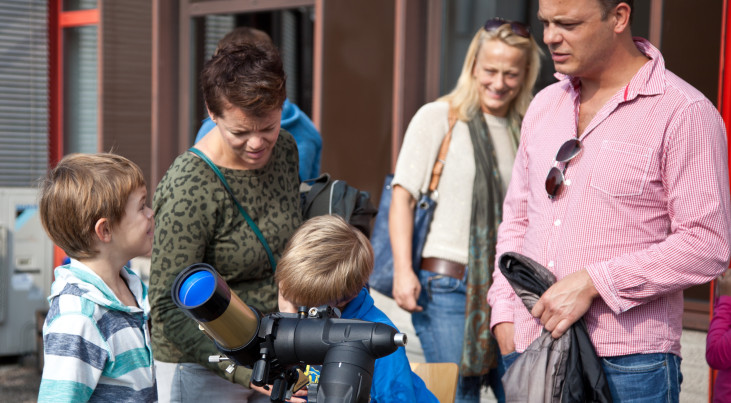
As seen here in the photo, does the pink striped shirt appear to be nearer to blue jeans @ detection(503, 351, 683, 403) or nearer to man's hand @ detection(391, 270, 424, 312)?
blue jeans @ detection(503, 351, 683, 403)

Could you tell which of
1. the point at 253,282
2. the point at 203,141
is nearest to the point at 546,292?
the point at 253,282

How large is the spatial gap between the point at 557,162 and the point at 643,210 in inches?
11.1

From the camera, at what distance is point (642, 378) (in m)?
2.21

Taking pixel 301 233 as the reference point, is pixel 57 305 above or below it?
below

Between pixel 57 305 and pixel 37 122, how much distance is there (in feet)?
20.4

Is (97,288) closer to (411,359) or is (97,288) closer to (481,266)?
(481,266)

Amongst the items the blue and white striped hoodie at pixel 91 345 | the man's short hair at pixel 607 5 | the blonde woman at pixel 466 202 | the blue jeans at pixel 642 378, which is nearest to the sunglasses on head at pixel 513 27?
the blonde woman at pixel 466 202

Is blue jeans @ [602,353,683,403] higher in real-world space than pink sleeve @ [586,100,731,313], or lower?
lower

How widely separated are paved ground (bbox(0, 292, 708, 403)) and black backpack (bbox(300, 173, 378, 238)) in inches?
68.8

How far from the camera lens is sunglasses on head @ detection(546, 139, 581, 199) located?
7.62ft

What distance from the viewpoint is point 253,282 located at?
2545 millimetres

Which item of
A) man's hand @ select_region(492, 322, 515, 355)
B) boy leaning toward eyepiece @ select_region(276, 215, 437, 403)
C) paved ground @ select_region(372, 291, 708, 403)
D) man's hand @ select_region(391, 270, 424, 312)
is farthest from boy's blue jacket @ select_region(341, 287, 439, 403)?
paved ground @ select_region(372, 291, 708, 403)

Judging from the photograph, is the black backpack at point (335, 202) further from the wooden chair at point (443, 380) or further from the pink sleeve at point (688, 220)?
the pink sleeve at point (688, 220)

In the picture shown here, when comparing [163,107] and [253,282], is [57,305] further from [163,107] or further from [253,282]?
[163,107]
